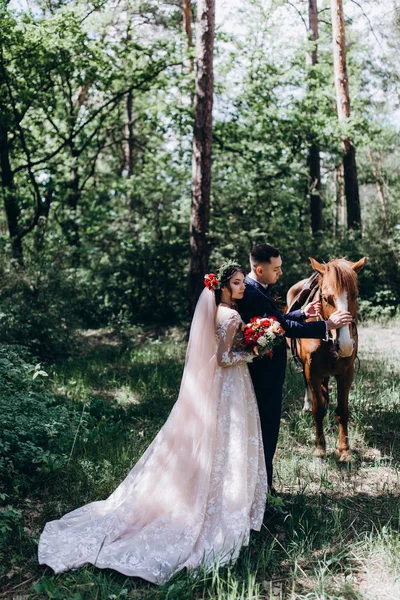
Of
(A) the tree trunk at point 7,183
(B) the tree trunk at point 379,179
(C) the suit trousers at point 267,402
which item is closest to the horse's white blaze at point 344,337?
(C) the suit trousers at point 267,402

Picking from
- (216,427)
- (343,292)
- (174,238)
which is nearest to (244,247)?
(174,238)

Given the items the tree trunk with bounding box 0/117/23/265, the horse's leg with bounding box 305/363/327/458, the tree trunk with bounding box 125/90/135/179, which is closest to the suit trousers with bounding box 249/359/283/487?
the horse's leg with bounding box 305/363/327/458

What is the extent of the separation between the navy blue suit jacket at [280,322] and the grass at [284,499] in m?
1.06

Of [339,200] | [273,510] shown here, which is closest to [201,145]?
[273,510]

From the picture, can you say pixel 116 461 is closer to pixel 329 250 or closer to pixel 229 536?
pixel 229 536

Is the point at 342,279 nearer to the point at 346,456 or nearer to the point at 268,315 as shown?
the point at 268,315

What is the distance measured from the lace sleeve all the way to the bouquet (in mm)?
103

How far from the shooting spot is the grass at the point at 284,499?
3582mm

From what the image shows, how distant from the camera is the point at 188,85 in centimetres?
1586

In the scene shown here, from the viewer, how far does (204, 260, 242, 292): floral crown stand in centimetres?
435

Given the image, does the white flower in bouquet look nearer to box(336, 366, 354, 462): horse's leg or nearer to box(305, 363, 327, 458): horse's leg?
box(305, 363, 327, 458): horse's leg

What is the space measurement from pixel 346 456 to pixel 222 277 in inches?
104

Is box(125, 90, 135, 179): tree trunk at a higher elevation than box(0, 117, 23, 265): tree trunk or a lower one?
higher

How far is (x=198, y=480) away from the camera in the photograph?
167 inches
